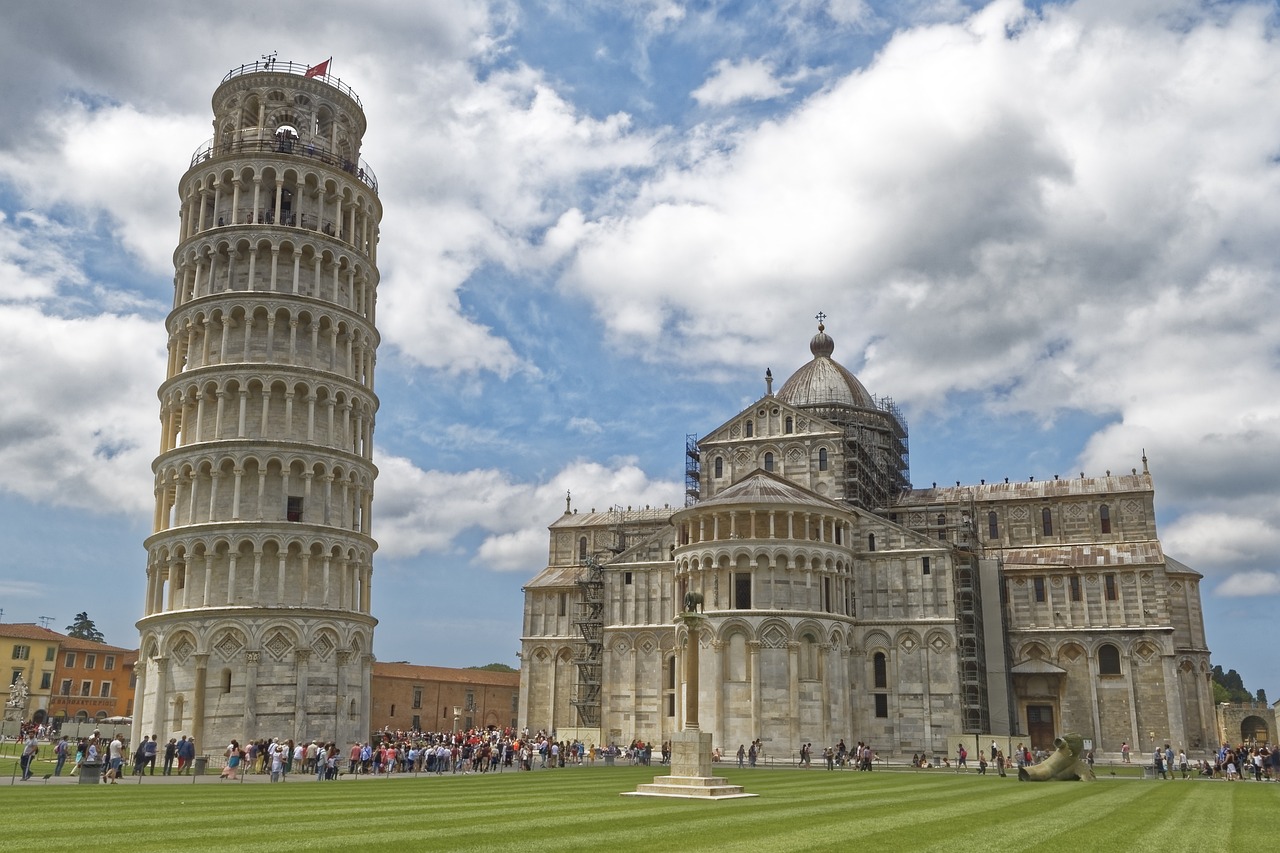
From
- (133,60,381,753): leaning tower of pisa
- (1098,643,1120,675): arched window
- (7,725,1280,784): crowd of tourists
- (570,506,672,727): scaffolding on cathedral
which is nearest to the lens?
(7,725,1280,784): crowd of tourists

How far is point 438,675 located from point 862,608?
43791 mm

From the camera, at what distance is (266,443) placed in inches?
1793

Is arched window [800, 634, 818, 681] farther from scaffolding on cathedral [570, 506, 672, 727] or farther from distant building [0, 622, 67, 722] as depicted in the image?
distant building [0, 622, 67, 722]

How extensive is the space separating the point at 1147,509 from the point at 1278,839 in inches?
2213

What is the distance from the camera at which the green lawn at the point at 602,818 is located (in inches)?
610

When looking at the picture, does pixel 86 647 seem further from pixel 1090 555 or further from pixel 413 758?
pixel 1090 555

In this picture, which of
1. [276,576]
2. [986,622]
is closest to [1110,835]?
[276,576]

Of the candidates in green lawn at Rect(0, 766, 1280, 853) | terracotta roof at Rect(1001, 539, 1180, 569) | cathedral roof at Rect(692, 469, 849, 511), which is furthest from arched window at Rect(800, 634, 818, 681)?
green lawn at Rect(0, 766, 1280, 853)

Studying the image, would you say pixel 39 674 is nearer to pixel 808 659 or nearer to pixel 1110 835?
pixel 808 659

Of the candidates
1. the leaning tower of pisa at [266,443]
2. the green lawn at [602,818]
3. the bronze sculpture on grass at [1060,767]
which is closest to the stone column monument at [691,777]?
the green lawn at [602,818]

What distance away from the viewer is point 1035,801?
1040 inches

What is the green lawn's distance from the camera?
50.8 feet

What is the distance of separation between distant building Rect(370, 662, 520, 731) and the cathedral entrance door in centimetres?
4467

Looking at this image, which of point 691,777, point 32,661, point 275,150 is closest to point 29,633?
point 32,661
